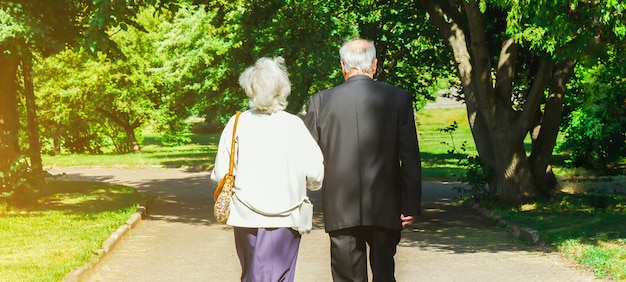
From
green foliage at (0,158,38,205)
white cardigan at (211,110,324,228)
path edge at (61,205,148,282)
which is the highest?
white cardigan at (211,110,324,228)

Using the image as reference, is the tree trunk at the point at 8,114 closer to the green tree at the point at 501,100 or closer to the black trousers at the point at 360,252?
the green tree at the point at 501,100

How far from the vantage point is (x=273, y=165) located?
595cm

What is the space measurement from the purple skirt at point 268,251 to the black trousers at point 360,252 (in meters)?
0.29

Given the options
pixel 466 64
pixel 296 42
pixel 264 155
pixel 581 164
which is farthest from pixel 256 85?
pixel 296 42

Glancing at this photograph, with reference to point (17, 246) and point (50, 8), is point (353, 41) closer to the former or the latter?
point (17, 246)

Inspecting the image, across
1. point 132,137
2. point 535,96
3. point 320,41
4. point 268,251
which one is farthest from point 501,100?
point 132,137

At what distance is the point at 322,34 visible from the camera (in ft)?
104

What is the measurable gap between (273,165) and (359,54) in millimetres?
923

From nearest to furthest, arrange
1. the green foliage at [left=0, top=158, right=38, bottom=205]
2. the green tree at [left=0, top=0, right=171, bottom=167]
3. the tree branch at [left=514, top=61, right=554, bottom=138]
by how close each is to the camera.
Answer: the green tree at [left=0, top=0, right=171, bottom=167], the tree branch at [left=514, top=61, right=554, bottom=138], the green foliage at [left=0, top=158, right=38, bottom=205]

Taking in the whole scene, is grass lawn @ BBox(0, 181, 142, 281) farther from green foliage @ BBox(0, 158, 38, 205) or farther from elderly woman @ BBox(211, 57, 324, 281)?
elderly woman @ BBox(211, 57, 324, 281)

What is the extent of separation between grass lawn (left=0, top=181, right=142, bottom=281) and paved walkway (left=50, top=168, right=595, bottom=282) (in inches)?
14.1

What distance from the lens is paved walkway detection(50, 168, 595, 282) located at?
10.5m

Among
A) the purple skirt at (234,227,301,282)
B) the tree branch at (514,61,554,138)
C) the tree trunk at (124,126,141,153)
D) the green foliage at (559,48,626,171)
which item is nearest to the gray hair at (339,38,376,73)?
the purple skirt at (234,227,301,282)

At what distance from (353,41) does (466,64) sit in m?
12.4
